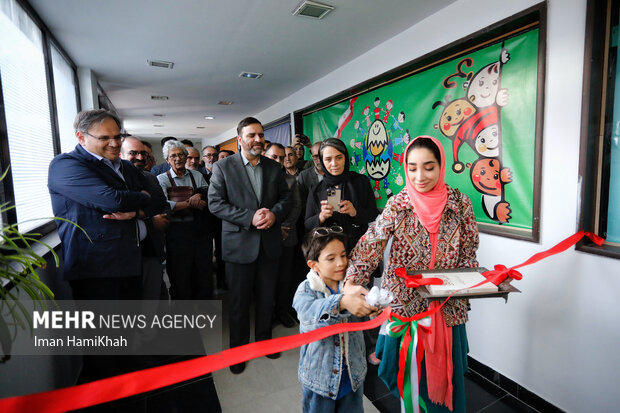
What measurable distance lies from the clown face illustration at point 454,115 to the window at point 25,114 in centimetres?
267

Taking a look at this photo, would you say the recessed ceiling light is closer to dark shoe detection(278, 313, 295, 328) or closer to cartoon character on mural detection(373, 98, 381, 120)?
cartoon character on mural detection(373, 98, 381, 120)

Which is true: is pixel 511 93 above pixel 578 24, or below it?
below

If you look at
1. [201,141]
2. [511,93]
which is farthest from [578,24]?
[201,141]

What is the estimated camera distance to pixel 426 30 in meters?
2.70

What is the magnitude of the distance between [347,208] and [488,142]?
1.04m

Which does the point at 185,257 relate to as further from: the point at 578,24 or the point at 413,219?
the point at 578,24

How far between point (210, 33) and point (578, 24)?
8.85ft

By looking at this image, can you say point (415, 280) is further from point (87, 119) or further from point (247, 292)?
point (87, 119)

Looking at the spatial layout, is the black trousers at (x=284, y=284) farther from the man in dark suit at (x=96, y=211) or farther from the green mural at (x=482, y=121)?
the man in dark suit at (x=96, y=211)

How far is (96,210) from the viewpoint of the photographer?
1.85 meters

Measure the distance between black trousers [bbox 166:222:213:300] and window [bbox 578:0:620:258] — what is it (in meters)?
2.79

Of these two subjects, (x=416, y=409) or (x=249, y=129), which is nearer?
(x=416, y=409)

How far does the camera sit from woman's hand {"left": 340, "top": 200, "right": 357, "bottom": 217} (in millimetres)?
2185

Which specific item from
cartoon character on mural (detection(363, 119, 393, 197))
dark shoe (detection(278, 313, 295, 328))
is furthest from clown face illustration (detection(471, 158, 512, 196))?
dark shoe (detection(278, 313, 295, 328))
